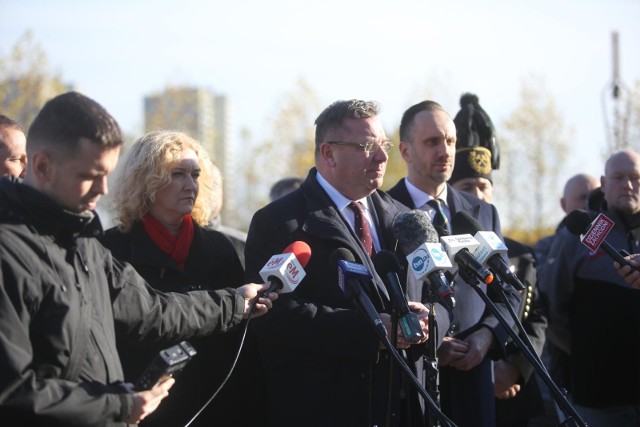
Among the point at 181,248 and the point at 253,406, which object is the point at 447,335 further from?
the point at 181,248

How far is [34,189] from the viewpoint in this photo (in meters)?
3.45

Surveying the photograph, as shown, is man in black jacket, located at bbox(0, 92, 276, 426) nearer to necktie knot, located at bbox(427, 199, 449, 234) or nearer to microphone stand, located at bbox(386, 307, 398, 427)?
microphone stand, located at bbox(386, 307, 398, 427)

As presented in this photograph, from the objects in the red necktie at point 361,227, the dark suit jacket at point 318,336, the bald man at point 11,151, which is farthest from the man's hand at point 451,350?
the bald man at point 11,151

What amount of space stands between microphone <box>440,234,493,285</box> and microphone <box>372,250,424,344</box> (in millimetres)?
376

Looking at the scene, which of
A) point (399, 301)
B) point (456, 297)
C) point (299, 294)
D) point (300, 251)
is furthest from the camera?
point (456, 297)

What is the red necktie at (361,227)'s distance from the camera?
5.36m

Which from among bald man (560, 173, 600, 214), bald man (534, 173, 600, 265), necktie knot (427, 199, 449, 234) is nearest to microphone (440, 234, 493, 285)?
necktie knot (427, 199, 449, 234)

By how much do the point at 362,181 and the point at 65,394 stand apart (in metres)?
2.61

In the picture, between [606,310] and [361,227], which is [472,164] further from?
[361,227]

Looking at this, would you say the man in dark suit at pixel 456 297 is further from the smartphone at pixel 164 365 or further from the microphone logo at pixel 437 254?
the smartphone at pixel 164 365

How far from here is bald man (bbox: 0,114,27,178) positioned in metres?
5.34

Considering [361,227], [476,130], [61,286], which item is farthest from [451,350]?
[61,286]

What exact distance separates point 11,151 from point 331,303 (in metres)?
2.17

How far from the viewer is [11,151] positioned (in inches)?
211
